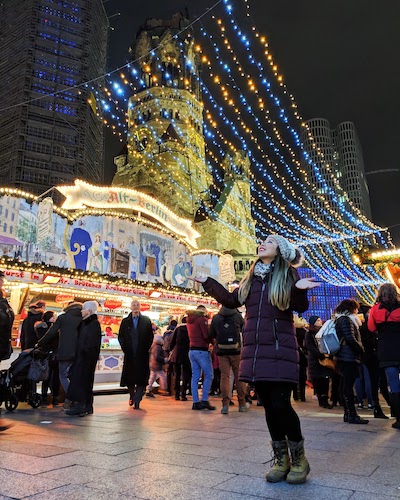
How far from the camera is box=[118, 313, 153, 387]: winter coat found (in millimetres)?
7300

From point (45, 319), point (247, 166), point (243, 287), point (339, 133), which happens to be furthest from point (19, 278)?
point (339, 133)

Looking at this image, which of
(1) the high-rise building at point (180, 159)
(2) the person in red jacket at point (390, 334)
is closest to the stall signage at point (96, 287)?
(2) the person in red jacket at point (390, 334)

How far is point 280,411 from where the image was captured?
117 inches

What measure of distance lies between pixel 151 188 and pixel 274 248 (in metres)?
45.2

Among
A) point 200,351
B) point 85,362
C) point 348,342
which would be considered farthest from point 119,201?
point 348,342

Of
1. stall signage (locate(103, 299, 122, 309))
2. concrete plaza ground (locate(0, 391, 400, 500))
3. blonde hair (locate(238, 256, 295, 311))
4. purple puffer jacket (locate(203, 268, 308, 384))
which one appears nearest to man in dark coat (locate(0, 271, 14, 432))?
concrete plaza ground (locate(0, 391, 400, 500))

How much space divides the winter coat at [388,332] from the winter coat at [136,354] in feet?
13.1

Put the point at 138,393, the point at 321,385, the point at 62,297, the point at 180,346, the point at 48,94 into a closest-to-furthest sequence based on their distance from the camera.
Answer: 1. the point at 138,393
2. the point at 321,385
3. the point at 180,346
4. the point at 62,297
5. the point at 48,94

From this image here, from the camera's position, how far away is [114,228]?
16.5m

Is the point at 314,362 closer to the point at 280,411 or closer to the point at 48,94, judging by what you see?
the point at 280,411

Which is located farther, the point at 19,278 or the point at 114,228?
the point at 114,228

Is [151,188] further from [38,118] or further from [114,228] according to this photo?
[114,228]

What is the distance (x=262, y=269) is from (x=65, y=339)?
15.8 feet

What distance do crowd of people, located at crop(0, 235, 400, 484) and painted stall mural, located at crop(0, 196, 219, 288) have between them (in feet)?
10.4
